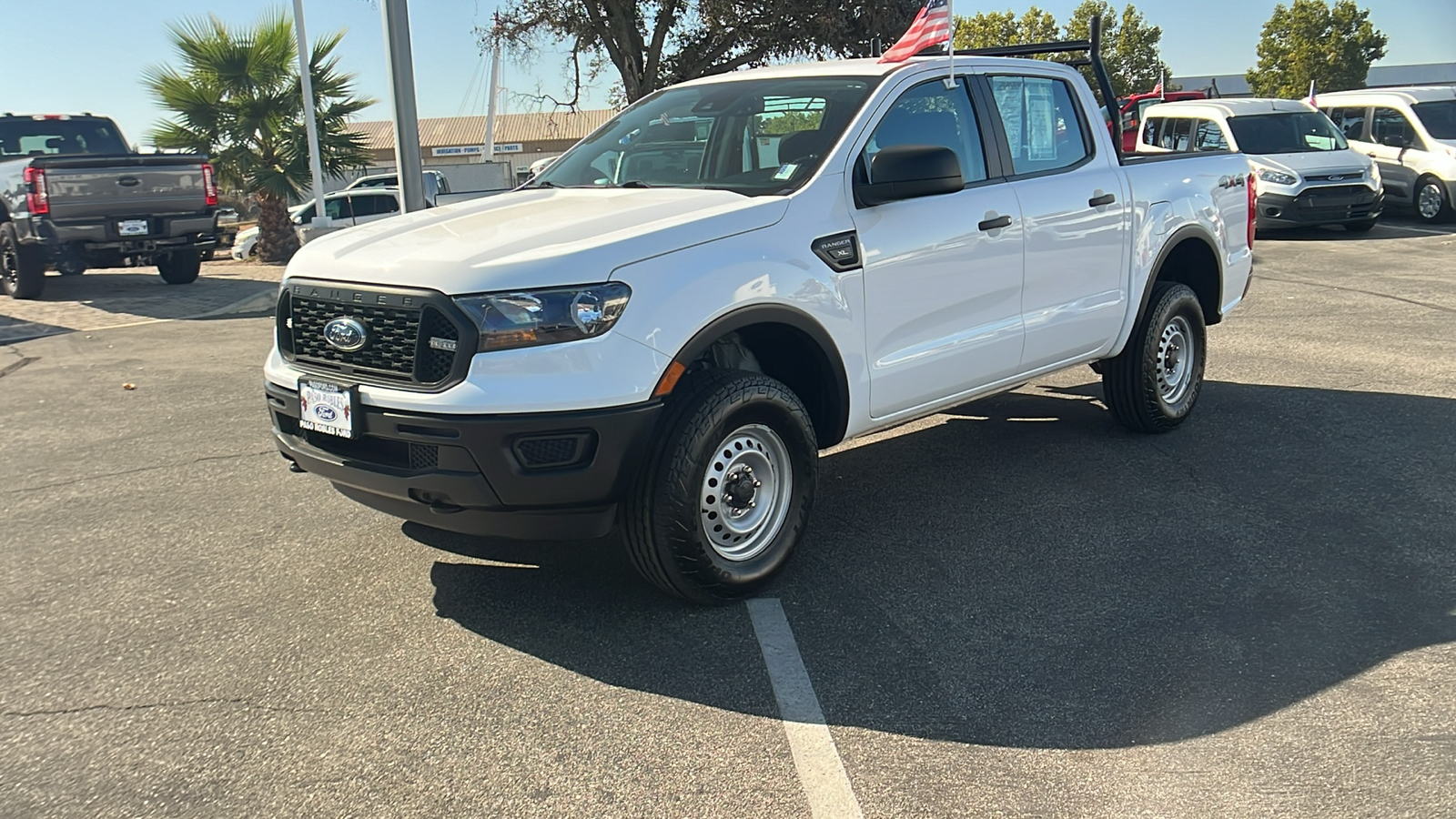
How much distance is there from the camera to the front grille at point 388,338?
364 cm

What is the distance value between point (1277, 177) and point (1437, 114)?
12.6 ft

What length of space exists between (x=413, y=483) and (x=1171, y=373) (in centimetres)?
443

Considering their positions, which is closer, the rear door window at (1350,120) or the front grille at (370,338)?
the front grille at (370,338)

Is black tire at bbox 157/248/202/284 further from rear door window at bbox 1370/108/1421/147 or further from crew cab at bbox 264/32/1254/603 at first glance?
rear door window at bbox 1370/108/1421/147

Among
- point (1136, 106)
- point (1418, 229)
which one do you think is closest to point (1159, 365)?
point (1418, 229)

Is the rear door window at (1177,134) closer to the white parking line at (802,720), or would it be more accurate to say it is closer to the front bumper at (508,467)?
the white parking line at (802,720)

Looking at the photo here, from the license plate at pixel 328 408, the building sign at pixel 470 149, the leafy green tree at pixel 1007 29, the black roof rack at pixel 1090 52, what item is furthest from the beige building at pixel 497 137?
the license plate at pixel 328 408

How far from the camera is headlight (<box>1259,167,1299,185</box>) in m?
16.3

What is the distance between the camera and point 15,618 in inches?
164

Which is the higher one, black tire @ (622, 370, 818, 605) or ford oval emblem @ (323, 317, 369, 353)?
ford oval emblem @ (323, 317, 369, 353)

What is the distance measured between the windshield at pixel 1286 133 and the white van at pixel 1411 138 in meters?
1.82

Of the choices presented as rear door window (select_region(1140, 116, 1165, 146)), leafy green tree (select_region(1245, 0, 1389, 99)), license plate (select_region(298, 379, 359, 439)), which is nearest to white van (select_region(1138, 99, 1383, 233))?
rear door window (select_region(1140, 116, 1165, 146))

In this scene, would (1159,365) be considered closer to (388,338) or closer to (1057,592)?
(1057,592)

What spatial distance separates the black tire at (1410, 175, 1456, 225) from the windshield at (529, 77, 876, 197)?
16365 millimetres
